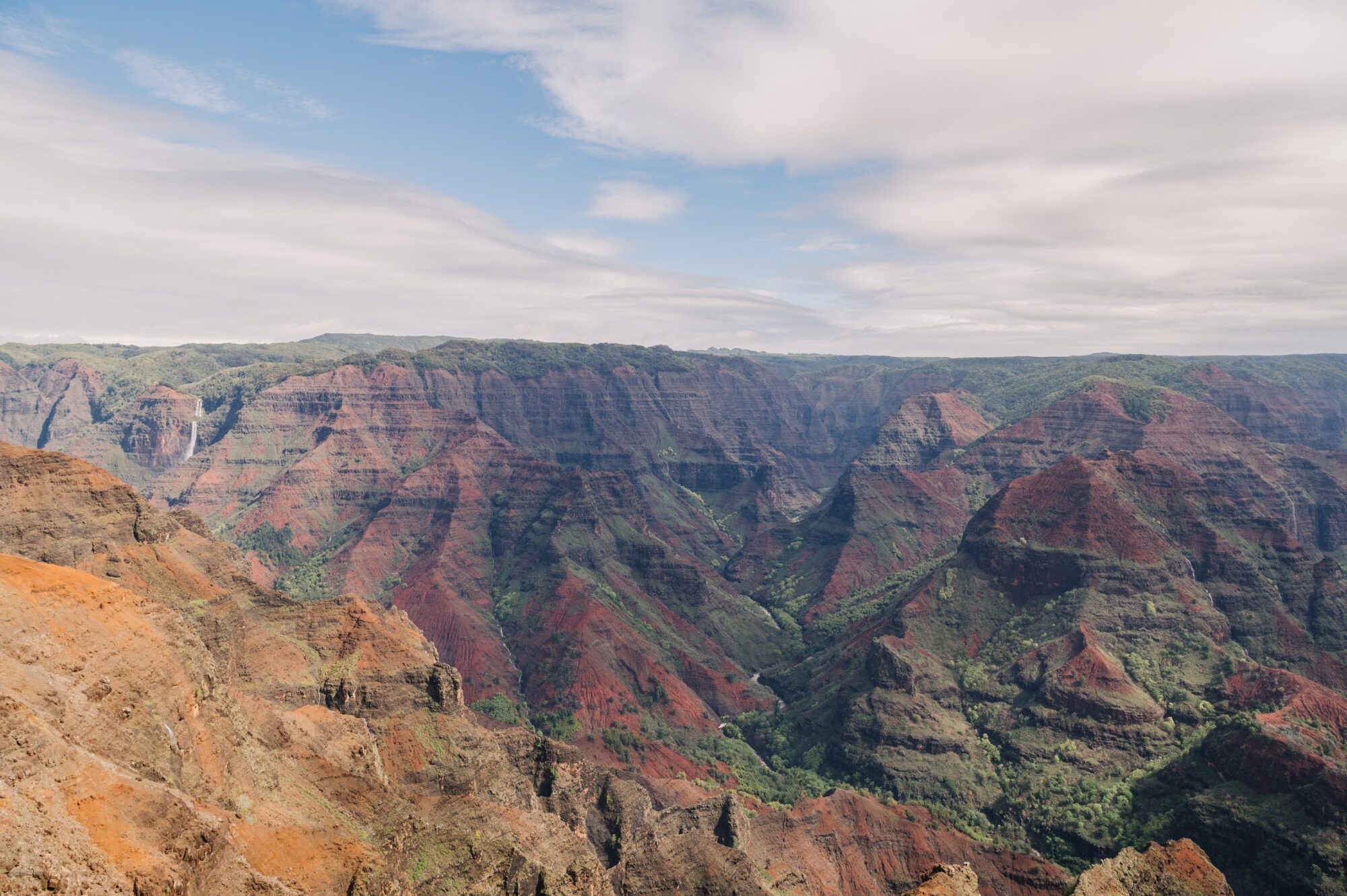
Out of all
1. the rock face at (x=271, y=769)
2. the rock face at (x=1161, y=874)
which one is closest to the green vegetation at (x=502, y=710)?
the rock face at (x=271, y=769)

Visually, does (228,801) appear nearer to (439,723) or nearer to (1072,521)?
(439,723)

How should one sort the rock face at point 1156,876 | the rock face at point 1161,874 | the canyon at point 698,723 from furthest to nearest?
the rock face at point 1161,874, the rock face at point 1156,876, the canyon at point 698,723

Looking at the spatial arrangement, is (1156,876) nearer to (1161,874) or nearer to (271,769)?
(1161,874)

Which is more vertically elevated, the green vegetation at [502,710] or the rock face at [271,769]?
the rock face at [271,769]

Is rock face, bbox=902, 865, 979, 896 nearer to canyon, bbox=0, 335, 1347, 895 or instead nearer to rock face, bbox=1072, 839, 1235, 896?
canyon, bbox=0, 335, 1347, 895

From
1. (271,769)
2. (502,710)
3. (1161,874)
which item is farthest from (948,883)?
(502,710)

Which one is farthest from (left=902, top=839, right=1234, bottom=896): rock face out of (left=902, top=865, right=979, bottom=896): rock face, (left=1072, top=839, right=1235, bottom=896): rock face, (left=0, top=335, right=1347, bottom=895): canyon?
(left=902, top=865, right=979, bottom=896): rock face

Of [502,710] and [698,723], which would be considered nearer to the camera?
[502,710]

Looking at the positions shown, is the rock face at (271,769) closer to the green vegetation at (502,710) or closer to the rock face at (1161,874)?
the rock face at (1161,874)
